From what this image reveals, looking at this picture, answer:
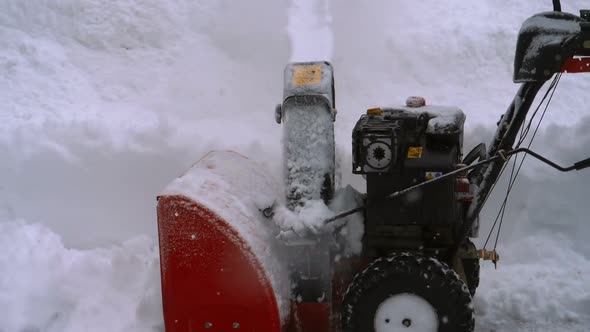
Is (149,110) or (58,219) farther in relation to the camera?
(149,110)

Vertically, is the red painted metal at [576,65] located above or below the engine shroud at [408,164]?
above

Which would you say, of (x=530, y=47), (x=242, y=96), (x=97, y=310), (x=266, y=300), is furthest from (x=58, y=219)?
(x=530, y=47)

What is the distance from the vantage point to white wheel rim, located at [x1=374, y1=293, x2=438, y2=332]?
9.62 feet

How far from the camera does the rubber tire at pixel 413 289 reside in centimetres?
289

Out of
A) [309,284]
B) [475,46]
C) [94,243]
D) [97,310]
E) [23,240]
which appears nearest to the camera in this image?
[309,284]

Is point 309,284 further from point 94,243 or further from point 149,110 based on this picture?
point 149,110

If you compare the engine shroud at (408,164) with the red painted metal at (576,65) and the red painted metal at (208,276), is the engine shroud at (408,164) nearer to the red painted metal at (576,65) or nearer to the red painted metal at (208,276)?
the red painted metal at (576,65)

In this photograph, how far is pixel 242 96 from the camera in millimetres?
6152

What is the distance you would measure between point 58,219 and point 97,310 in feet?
3.95

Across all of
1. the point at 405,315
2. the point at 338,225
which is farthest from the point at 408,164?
the point at 405,315

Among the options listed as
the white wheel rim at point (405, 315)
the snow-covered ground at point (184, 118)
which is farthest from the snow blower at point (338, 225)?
the snow-covered ground at point (184, 118)

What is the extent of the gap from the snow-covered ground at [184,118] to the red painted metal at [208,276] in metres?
0.86

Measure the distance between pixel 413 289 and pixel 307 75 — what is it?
113cm

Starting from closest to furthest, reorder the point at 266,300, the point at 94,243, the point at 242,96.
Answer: the point at 266,300
the point at 94,243
the point at 242,96
